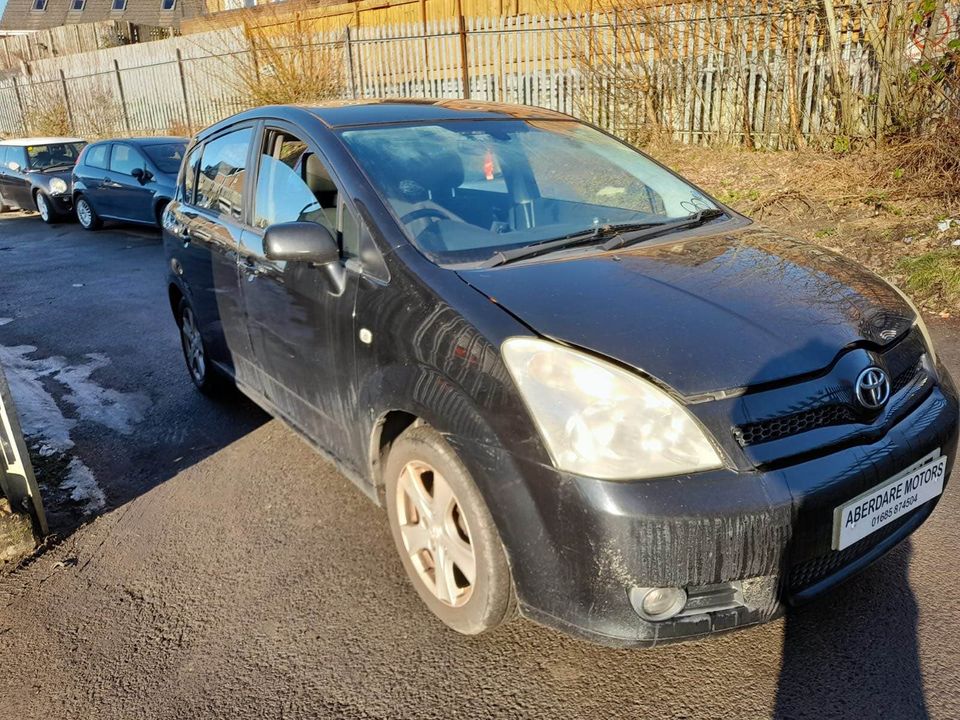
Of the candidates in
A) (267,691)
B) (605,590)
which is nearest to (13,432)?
(267,691)

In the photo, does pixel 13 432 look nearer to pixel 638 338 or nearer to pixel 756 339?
pixel 638 338

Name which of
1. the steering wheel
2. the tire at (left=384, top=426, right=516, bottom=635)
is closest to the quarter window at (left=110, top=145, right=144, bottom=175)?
the steering wheel

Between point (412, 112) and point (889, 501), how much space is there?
8.45ft

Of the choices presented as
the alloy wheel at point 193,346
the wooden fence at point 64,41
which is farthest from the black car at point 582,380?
the wooden fence at point 64,41

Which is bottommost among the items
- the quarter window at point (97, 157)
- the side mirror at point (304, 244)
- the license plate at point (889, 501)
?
the license plate at point (889, 501)

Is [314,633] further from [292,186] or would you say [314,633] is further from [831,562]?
[292,186]

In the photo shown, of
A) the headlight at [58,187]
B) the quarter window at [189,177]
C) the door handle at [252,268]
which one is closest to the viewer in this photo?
the door handle at [252,268]

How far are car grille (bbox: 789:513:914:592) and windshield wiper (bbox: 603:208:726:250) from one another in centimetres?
133

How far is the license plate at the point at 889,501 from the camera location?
7.20ft

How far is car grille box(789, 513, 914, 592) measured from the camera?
220cm

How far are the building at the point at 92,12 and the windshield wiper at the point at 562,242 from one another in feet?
145

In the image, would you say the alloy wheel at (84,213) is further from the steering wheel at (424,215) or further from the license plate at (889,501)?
the license plate at (889,501)

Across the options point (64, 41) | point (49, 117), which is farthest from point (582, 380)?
point (64, 41)

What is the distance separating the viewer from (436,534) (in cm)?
263
